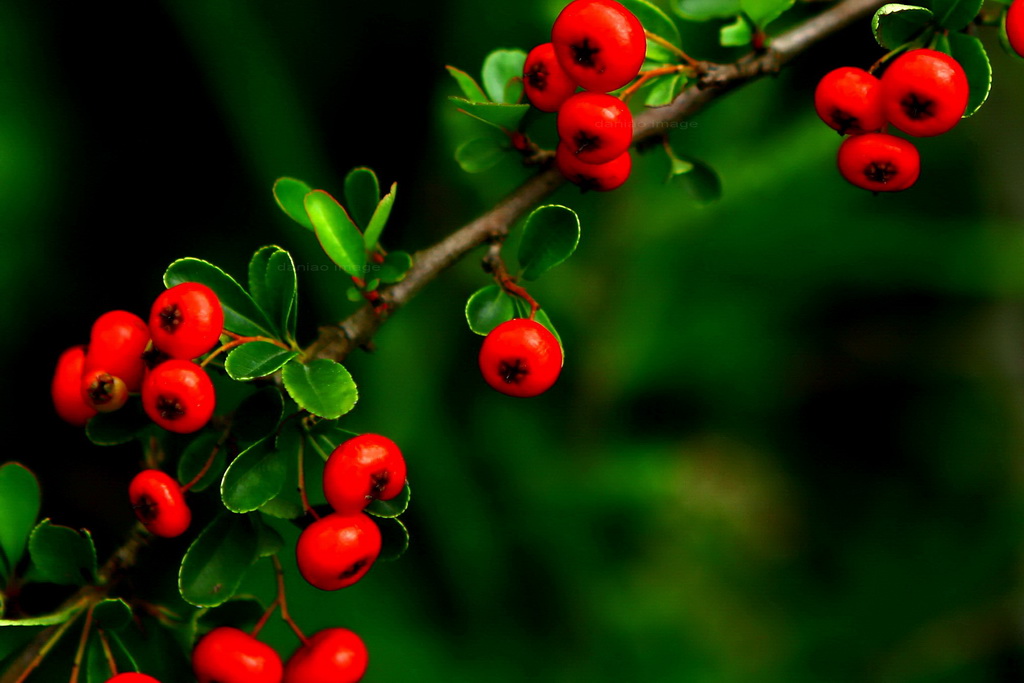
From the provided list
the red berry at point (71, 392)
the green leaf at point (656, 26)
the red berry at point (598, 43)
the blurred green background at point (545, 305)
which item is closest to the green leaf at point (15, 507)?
the red berry at point (71, 392)

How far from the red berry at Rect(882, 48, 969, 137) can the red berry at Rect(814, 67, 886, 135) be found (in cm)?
3

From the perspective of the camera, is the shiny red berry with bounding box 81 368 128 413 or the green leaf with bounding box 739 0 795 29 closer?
the shiny red berry with bounding box 81 368 128 413

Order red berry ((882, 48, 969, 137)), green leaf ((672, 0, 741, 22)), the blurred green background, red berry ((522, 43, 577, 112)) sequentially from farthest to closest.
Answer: the blurred green background < green leaf ((672, 0, 741, 22)) < red berry ((522, 43, 577, 112)) < red berry ((882, 48, 969, 137))

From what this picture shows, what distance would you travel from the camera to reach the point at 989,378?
7.29 feet

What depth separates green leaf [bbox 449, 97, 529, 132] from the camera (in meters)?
0.70

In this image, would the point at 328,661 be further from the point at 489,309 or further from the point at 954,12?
the point at 954,12

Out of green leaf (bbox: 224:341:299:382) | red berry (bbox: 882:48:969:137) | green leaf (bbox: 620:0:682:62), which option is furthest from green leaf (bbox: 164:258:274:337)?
red berry (bbox: 882:48:969:137)

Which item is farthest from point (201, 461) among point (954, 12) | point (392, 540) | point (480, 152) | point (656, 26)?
point (954, 12)

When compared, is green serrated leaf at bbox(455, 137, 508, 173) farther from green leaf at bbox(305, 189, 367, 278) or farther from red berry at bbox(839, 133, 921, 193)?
red berry at bbox(839, 133, 921, 193)

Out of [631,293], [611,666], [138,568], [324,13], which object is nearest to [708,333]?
[631,293]

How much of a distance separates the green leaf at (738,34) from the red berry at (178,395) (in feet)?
1.95

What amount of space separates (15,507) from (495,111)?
0.57 meters

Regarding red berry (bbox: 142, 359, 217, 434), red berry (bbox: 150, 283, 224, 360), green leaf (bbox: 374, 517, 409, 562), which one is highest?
red berry (bbox: 150, 283, 224, 360)

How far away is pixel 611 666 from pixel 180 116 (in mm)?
1530
